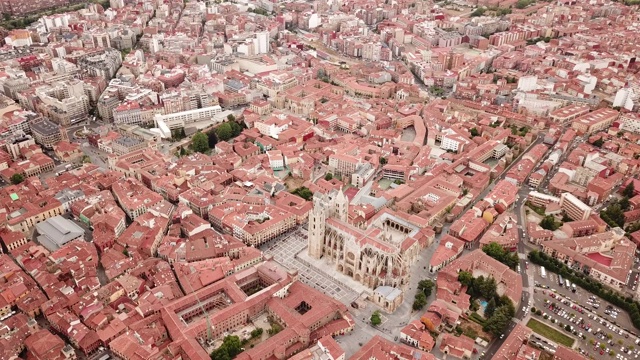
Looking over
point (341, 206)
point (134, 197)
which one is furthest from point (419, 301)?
point (134, 197)

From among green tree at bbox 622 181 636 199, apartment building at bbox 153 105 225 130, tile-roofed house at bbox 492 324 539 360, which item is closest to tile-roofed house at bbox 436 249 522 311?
tile-roofed house at bbox 492 324 539 360

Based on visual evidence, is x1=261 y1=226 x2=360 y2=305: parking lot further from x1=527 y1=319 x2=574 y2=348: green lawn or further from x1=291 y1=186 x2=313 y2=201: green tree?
x1=527 y1=319 x2=574 y2=348: green lawn

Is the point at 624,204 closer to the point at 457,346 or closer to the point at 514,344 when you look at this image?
the point at 514,344

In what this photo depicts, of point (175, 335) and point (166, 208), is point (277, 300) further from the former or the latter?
point (166, 208)

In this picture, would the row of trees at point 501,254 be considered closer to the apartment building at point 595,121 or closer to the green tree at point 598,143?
the green tree at point 598,143

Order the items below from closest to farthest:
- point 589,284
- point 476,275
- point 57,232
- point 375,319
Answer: point 375,319 → point 589,284 → point 476,275 → point 57,232

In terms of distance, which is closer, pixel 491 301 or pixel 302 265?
pixel 491 301

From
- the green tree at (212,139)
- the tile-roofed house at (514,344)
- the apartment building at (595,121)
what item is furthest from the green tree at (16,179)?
the apartment building at (595,121)
